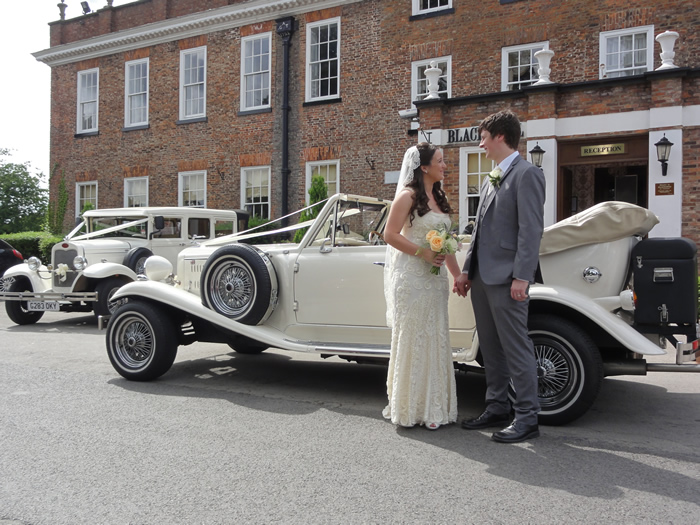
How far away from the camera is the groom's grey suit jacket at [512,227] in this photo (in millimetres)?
3900

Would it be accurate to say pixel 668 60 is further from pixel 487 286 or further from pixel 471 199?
pixel 487 286

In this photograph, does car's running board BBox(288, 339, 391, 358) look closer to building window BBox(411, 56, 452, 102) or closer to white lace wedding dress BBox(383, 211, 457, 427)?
white lace wedding dress BBox(383, 211, 457, 427)

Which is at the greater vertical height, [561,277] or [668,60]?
[668,60]

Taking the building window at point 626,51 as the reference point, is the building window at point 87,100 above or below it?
above

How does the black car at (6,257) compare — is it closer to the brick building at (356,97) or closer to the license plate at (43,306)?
the license plate at (43,306)

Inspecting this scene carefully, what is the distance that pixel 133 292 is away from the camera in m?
5.91

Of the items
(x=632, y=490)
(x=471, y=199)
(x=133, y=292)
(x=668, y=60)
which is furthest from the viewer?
(x=471, y=199)

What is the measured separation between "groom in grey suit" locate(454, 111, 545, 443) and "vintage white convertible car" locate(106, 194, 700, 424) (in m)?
0.37

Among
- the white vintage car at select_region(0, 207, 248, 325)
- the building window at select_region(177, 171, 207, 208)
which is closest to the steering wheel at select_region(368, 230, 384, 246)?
the white vintage car at select_region(0, 207, 248, 325)

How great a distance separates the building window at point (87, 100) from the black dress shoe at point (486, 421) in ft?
67.6

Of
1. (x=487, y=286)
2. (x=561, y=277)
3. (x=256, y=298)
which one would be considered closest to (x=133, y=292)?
(x=256, y=298)

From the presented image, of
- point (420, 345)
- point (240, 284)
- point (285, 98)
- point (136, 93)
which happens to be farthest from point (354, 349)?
point (136, 93)

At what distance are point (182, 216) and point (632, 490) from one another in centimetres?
969

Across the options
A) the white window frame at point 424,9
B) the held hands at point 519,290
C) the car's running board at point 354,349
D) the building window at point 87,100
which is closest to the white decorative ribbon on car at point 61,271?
the car's running board at point 354,349
